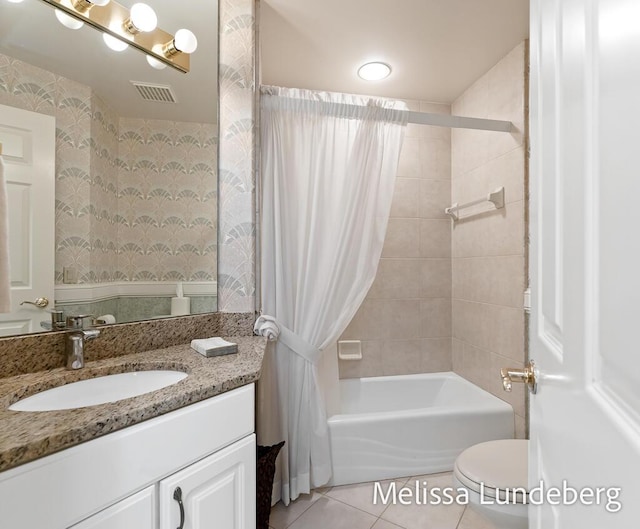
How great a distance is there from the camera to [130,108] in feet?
4.27

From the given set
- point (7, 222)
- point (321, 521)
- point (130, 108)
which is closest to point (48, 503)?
point (7, 222)

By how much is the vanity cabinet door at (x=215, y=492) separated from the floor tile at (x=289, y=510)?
701mm

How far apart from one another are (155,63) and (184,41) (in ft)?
0.49

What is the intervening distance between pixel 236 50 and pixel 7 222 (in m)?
1.22

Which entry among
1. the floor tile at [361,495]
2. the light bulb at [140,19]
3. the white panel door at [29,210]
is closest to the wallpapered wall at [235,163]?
the light bulb at [140,19]

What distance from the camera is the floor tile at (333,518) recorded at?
5.29ft

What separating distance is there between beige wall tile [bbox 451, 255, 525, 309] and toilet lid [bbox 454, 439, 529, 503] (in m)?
0.89

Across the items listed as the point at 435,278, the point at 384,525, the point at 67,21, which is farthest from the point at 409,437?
the point at 67,21

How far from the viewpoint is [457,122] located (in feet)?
6.55

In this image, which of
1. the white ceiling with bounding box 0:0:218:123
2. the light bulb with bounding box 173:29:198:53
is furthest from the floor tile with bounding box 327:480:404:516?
the light bulb with bounding box 173:29:198:53

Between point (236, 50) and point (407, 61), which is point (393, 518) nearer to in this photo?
point (236, 50)

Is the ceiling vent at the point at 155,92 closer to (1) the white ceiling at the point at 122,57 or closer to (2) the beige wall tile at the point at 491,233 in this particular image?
(1) the white ceiling at the point at 122,57

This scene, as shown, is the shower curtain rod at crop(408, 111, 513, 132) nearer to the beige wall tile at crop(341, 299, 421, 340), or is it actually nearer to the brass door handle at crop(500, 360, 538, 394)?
the beige wall tile at crop(341, 299, 421, 340)

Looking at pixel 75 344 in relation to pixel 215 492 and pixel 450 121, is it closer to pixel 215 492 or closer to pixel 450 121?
pixel 215 492
